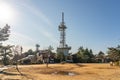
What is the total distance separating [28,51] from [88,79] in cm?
9890

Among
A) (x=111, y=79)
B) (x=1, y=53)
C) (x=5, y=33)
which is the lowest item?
(x=111, y=79)

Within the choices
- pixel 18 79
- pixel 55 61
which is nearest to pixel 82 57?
pixel 55 61

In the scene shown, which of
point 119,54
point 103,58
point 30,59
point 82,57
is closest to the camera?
point 119,54

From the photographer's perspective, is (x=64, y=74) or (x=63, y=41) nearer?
(x=64, y=74)

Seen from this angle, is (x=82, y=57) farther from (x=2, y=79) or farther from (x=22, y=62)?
(x=2, y=79)

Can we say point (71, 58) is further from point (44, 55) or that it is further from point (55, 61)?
point (44, 55)

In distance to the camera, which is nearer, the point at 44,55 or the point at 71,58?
the point at 44,55

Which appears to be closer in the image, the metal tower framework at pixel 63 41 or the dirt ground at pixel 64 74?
the dirt ground at pixel 64 74

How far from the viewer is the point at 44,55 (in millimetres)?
83812

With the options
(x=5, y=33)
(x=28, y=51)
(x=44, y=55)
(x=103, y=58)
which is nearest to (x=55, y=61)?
(x=44, y=55)

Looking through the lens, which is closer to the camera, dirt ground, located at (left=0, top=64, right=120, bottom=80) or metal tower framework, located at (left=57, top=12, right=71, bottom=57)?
dirt ground, located at (left=0, top=64, right=120, bottom=80)

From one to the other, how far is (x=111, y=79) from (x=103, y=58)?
7664 cm

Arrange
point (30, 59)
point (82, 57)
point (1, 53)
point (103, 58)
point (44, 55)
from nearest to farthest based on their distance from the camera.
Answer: point (1, 53)
point (44, 55)
point (30, 59)
point (82, 57)
point (103, 58)

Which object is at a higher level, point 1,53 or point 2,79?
point 1,53
